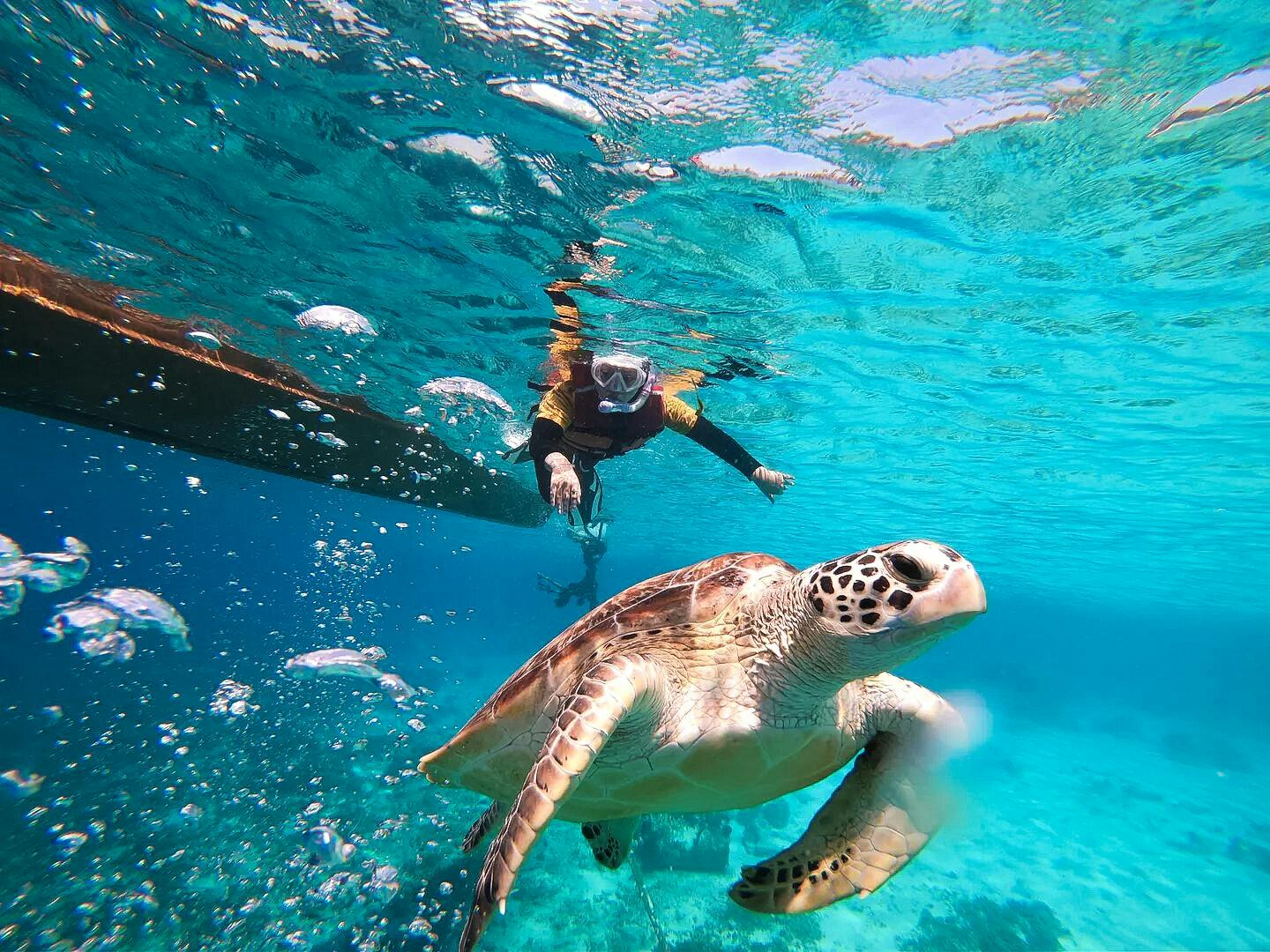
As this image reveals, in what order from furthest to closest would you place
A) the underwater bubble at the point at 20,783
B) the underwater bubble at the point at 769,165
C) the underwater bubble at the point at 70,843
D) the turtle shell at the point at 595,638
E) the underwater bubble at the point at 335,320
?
the underwater bubble at the point at 335,320, the underwater bubble at the point at 20,783, the underwater bubble at the point at 70,843, the underwater bubble at the point at 769,165, the turtle shell at the point at 595,638

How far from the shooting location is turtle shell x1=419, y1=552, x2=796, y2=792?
114 inches

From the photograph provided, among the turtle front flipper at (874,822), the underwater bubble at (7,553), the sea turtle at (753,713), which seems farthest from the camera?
the underwater bubble at (7,553)

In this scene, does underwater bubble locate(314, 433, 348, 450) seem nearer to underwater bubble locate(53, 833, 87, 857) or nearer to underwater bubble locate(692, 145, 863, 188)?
underwater bubble locate(53, 833, 87, 857)

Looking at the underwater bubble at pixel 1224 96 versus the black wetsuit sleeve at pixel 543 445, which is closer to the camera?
the underwater bubble at pixel 1224 96

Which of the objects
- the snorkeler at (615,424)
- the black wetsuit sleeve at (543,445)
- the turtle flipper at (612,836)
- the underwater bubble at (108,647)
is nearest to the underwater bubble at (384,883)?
the turtle flipper at (612,836)

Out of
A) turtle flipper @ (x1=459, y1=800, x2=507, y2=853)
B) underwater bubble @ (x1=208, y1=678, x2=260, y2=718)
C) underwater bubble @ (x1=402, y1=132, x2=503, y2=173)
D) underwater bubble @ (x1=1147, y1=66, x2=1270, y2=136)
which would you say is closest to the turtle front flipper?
turtle flipper @ (x1=459, y1=800, x2=507, y2=853)

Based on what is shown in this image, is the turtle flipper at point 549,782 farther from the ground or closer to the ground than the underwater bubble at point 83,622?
farther from the ground

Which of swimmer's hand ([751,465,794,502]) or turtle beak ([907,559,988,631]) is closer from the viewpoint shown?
turtle beak ([907,559,988,631])

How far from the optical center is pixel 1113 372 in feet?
28.5

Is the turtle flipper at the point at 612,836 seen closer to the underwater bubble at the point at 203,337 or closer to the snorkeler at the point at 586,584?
the snorkeler at the point at 586,584

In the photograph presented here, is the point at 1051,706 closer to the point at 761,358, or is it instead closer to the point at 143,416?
the point at 761,358

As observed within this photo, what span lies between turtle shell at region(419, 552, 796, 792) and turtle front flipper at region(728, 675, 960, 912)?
3.11 ft

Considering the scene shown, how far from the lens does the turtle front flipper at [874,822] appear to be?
259cm

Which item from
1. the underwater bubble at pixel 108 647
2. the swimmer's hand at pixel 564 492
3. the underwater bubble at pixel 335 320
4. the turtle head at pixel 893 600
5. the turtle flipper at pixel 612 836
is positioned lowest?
the underwater bubble at pixel 108 647
